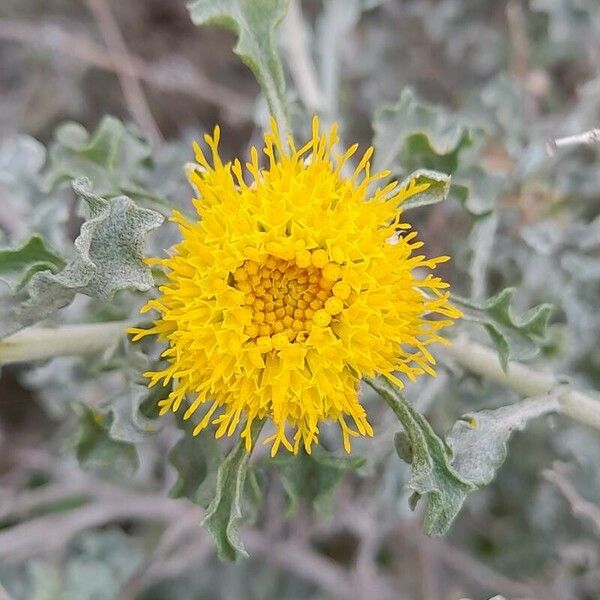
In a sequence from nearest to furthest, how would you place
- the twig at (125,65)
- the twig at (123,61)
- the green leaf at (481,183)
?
the green leaf at (481,183) < the twig at (123,61) < the twig at (125,65)

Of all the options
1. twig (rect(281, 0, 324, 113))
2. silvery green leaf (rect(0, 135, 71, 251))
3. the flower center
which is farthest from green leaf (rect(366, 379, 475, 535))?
twig (rect(281, 0, 324, 113))

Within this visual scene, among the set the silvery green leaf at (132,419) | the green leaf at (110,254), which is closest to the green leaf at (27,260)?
the green leaf at (110,254)

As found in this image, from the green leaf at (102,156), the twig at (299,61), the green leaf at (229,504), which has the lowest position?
the green leaf at (229,504)

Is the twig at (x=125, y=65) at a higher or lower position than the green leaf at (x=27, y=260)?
higher

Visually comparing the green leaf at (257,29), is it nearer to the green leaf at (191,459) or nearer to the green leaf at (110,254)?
the green leaf at (110,254)

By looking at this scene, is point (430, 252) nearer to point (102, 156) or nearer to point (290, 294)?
point (102, 156)

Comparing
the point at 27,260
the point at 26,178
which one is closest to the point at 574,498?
the point at 27,260
